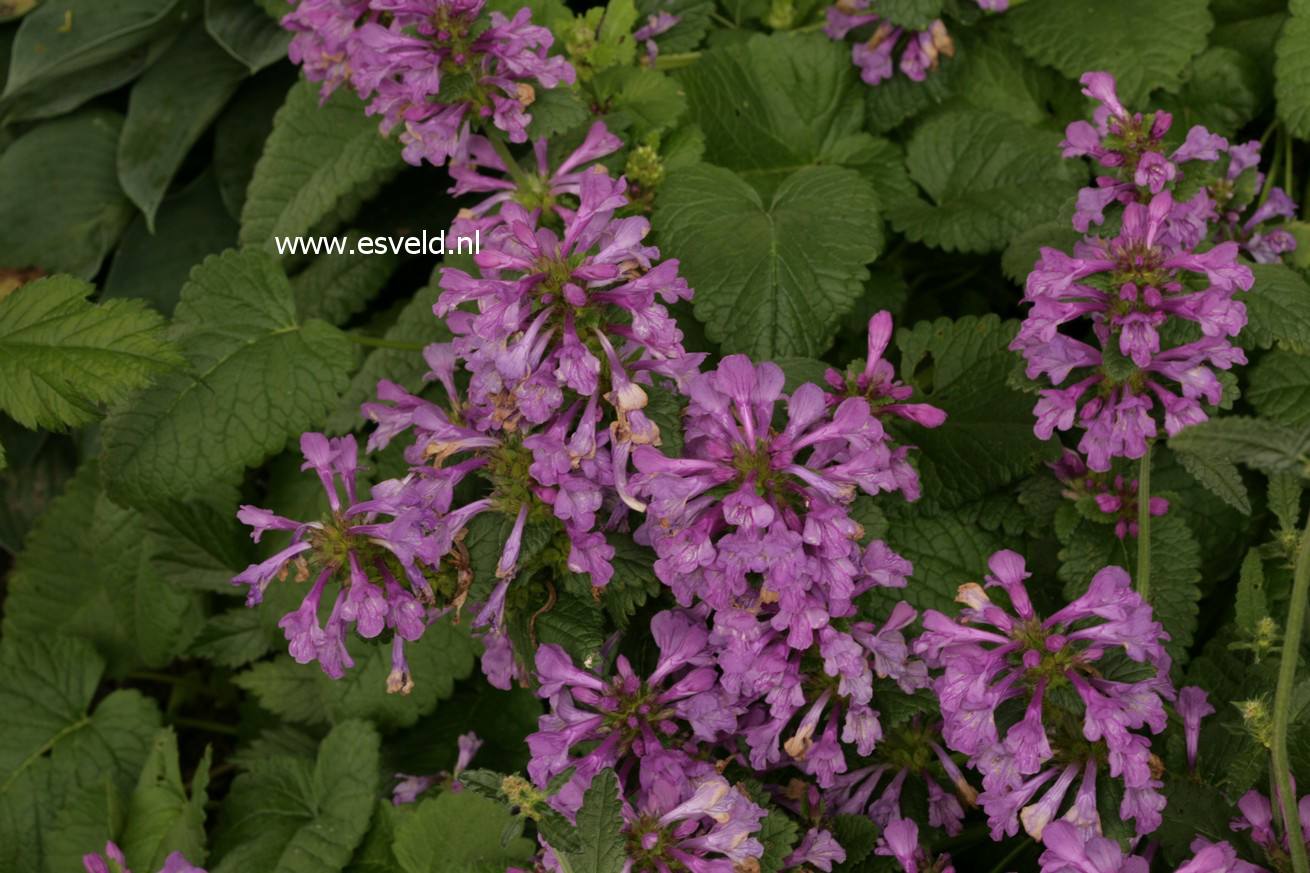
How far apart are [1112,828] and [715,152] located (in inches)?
48.7

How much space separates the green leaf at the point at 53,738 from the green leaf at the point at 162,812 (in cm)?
8

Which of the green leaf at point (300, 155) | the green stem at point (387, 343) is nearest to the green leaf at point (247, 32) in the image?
the green leaf at point (300, 155)

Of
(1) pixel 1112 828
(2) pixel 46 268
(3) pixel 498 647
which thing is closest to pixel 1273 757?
(1) pixel 1112 828

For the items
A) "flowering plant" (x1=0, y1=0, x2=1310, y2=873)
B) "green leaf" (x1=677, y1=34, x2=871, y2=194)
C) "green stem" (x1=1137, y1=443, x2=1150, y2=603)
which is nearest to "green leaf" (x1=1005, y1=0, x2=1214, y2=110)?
"flowering plant" (x1=0, y1=0, x2=1310, y2=873)

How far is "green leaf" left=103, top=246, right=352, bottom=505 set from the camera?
5.36 ft

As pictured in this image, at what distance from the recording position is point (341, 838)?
164 centimetres

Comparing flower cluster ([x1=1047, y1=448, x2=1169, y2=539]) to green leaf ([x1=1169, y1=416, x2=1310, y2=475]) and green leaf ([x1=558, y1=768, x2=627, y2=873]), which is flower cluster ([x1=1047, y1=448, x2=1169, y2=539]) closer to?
green leaf ([x1=1169, y1=416, x2=1310, y2=475])

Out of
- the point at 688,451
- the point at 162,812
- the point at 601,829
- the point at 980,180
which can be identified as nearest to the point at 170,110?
the point at 162,812

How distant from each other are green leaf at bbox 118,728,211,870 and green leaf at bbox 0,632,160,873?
8cm

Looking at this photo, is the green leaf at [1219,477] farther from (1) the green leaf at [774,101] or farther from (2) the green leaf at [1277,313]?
(1) the green leaf at [774,101]

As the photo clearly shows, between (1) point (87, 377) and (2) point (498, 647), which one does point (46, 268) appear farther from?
(2) point (498, 647)

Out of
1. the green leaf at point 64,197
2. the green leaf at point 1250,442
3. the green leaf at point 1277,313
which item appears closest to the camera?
the green leaf at point 1250,442

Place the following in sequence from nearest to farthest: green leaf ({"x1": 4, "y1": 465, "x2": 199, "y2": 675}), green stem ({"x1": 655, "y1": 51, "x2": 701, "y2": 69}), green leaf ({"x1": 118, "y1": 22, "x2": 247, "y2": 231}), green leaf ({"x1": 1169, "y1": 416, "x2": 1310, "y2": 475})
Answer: green leaf ({"x1": 1169, "y1": 416, "x2": 1310, "y2": 475}) < green stem ({"x1": 655, "y1": 51, "x2": 701, "y2": 69}) < green leaf ({"x1": 4, "y1": 465, "x2": 199, "y2": 675}) < green leaf ({"x1": 118, "y1": 22, "x2": 247, "y2": 231})

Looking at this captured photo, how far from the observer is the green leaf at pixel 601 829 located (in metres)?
1.02
